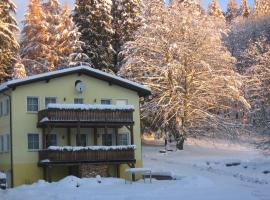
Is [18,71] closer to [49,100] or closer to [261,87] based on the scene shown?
[49,100]

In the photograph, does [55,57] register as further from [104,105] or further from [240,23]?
[240,23]

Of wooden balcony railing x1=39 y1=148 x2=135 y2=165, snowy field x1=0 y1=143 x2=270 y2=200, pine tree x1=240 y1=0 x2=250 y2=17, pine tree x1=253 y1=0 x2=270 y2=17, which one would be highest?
pine tree x1=240 y1=0 x2=250 y2=17

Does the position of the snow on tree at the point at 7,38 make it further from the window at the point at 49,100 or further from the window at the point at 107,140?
the window at the point at 107,140

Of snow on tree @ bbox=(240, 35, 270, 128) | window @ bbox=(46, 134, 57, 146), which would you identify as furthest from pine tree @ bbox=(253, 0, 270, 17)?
window @ bbox=(46, 134, 57, 146)

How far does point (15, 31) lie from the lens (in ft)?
181

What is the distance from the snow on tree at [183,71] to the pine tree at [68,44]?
4.20 meters

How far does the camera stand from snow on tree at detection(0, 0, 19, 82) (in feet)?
163

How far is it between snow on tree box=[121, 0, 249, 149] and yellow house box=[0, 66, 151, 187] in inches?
455

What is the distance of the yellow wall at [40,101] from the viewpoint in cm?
3784

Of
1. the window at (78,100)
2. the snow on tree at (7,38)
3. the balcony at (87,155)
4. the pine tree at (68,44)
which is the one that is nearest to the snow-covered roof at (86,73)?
the window at (78,100)

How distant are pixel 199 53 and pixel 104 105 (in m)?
17.1

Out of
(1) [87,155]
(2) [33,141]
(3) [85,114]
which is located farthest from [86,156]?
(2) [33,141]

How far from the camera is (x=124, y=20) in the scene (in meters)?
58.7

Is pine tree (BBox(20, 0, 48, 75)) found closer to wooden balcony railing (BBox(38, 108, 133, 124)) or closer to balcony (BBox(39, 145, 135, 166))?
wooden balcony railing (BBox(38, 108, 133, 124))
